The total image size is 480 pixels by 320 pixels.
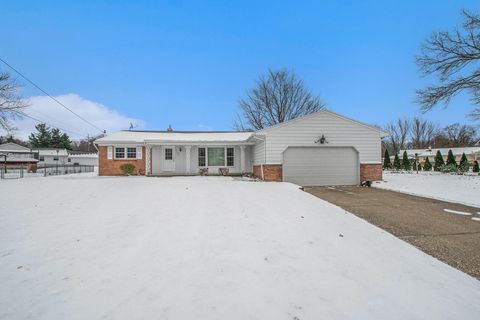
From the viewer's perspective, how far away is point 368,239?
4992mm

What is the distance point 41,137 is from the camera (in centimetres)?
5591

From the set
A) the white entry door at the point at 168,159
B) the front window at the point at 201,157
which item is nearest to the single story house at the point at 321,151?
the front window at the point at 201,157

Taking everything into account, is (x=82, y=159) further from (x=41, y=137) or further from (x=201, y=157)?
(x=201, y=157)

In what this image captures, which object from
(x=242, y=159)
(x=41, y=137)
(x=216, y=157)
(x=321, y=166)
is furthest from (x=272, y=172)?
(x=41, y=137)

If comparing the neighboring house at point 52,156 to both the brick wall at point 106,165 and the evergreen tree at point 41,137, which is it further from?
the brick wall at point 106,165

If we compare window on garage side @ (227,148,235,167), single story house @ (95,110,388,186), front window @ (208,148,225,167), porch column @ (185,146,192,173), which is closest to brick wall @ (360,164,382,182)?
single story house @ (95,110,388,186)

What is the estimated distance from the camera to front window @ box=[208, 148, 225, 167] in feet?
59.5

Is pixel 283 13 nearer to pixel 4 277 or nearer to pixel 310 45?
pixel 310 45

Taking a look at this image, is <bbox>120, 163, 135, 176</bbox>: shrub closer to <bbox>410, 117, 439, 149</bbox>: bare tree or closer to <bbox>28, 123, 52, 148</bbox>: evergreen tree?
<bbox>28, 123, 52, 148</bbox>: evergreen tree

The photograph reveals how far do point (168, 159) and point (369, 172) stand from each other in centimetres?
1302

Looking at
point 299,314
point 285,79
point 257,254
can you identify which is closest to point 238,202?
point 257,254

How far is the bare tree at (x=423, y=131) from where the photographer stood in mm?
58312

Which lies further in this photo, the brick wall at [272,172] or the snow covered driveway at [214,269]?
the brick wall at [272,172]

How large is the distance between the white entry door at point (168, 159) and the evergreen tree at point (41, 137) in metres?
52.8
